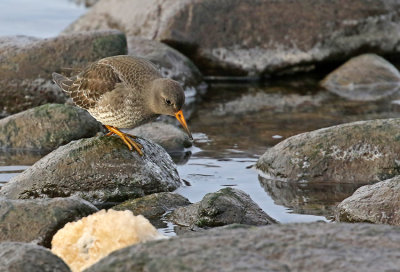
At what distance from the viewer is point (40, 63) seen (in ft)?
35.9

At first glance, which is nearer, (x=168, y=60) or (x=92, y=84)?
(x=92, y=84)

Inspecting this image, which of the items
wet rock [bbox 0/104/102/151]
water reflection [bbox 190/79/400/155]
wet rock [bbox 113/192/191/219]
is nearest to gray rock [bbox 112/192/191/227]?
wet rock [bbox 113/192/191/219]

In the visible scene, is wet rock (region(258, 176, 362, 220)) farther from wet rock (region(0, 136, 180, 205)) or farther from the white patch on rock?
wet rock (region(0, 136, 180, 205))

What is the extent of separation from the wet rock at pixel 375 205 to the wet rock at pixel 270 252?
2065 millimetres

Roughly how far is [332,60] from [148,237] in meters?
9.58

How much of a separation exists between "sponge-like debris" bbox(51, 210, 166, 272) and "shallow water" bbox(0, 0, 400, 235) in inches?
64.5

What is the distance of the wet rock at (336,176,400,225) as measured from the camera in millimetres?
6180

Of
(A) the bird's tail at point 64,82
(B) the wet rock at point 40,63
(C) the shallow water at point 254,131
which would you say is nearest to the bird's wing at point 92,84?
(A) the bird's tail at point 64,82

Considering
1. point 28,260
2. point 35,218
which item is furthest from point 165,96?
point 28,260

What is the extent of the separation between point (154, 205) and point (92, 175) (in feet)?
2.70

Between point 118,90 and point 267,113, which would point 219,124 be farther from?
point 118,90

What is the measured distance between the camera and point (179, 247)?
3900 mm

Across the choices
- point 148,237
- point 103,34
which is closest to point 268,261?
point 148,237

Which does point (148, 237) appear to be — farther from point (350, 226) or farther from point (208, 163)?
point (208, 163)
